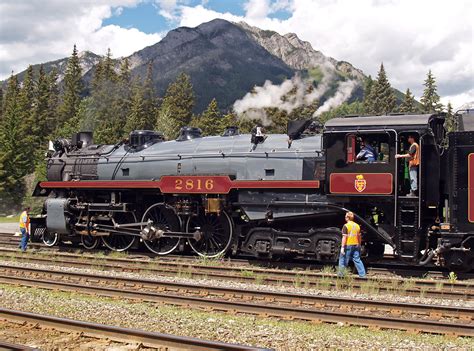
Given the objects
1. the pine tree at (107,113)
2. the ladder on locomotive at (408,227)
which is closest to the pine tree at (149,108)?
the pine tree at (107,113)

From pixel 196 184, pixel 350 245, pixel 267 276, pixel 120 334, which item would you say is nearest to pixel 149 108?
pixel 196 184

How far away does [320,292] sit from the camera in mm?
10797

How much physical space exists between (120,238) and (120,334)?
9.79 metres

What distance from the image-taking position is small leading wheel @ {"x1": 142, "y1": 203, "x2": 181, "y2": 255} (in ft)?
50.4

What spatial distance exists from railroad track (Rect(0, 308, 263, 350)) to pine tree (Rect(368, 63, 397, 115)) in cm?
8060

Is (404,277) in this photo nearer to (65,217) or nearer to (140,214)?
(140,214)

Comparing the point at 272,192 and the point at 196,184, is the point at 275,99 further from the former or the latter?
the point at 272,192

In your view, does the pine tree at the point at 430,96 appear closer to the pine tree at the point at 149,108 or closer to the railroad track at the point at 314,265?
the pine tree at the point at 149,108

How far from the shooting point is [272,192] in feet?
44.3

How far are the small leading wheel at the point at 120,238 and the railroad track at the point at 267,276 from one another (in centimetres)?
126

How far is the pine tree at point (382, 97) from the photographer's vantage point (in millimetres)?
84438

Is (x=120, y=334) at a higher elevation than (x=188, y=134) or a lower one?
lower

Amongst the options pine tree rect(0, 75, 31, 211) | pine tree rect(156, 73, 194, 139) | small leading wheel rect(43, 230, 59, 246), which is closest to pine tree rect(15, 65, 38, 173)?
pine tree rect(0, 75, 31, 211)

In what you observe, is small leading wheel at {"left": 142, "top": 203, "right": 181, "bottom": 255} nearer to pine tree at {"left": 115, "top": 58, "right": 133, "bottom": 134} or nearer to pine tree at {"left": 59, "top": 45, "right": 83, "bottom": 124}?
pine tree at {"left": 115, "top": 58, "right": 133, "bottom": 134}
